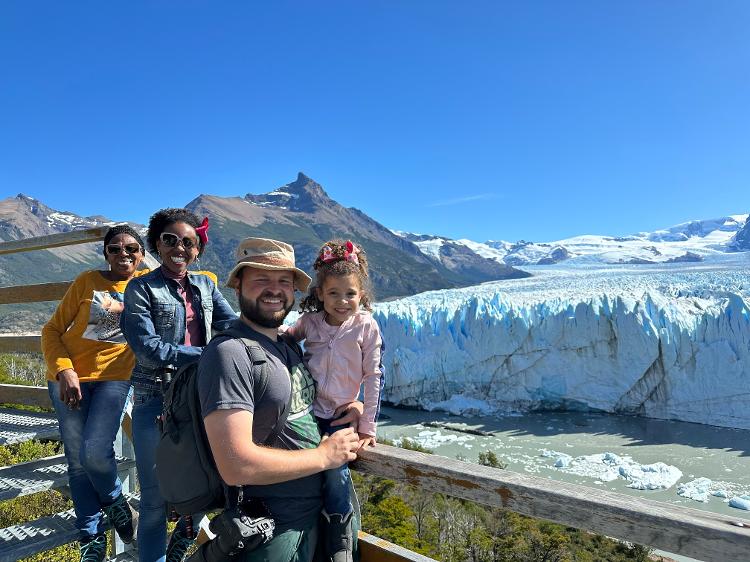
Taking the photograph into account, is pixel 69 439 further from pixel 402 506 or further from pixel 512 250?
pixel 512 250

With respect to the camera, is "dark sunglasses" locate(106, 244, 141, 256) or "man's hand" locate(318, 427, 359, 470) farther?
"dark sunglasses" locate(106, 244, 141, 256)

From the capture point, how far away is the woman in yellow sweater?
6.12 feet

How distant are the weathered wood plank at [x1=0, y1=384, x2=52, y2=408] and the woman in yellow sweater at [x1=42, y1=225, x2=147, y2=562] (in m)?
0.53

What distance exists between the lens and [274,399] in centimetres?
120

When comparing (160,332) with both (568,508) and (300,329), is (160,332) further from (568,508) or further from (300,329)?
(568,508)

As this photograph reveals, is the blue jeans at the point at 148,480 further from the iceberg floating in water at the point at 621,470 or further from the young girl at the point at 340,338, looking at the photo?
the iceberg floating in water at the point at 621,470

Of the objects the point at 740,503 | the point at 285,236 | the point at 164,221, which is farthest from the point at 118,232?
the point at 285,236

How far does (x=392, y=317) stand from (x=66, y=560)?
1762cm

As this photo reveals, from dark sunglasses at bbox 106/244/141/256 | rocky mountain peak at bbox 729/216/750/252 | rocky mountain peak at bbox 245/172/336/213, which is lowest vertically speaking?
dark sunglasses at bbox 106/244/141/256

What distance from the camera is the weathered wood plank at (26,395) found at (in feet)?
7.87

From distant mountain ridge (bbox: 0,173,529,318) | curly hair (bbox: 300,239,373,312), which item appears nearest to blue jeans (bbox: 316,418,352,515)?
curly hair (bbox: 300,239,373,312)

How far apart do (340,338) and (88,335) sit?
1.10 metres

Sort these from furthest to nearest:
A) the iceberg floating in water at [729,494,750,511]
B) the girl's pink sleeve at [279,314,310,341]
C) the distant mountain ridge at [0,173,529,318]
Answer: the distant mountain ridge at [0,173,529,318] < the iceberg floating in water at [729,494,750,511] < the girl's pink sleeve at [279,314,310,341]

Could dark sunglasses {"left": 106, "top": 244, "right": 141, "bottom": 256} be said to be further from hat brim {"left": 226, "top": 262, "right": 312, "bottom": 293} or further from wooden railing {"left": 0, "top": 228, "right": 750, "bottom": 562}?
wooden railing {"left": 0, "top": 228, "right": 750, "bottom": 562}
